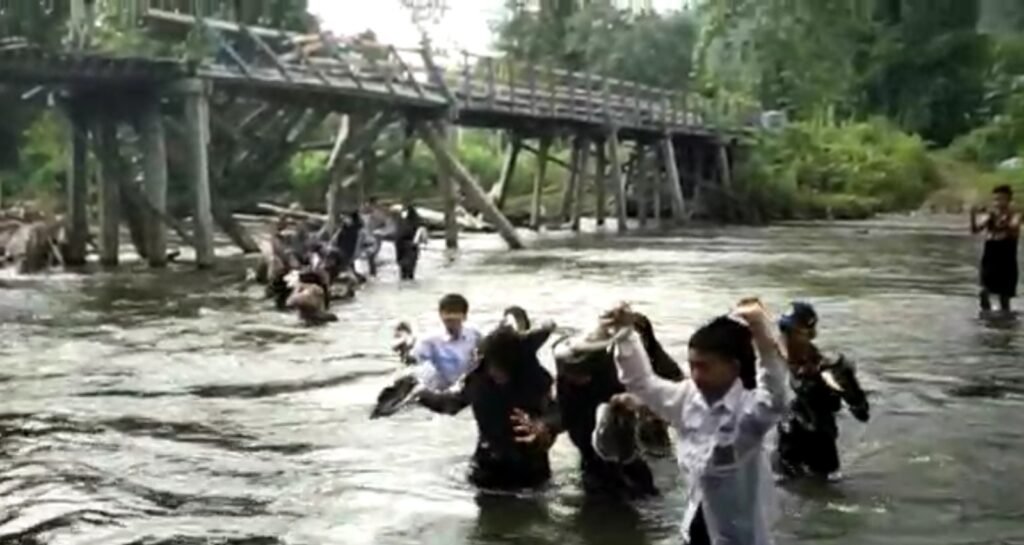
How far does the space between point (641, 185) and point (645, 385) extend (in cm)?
4605

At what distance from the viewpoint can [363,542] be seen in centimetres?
898

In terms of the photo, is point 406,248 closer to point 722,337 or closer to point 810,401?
point 810,401

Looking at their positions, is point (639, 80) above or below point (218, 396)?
above

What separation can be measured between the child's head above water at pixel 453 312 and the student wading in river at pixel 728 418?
4.95m

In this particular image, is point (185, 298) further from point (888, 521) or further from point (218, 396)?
point (888, 521)

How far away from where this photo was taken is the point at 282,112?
40781 millimetres

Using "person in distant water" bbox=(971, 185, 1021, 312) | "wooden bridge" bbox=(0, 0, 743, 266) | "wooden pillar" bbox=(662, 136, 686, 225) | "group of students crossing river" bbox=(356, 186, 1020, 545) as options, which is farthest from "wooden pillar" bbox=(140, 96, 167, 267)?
"wooden pillar" bbox=(662, 136, 686, 225)

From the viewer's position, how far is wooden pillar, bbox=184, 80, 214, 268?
29328 mm

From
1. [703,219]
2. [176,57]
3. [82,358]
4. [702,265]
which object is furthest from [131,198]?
[703,219]

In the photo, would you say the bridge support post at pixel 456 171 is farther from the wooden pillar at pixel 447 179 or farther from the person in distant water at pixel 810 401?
the person in distant water at pixel 810 401

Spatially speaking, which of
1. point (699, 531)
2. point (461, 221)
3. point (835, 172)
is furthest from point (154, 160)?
point (835, 172)

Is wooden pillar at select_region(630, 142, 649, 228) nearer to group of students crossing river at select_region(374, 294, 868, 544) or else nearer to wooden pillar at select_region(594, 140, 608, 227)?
wooden pillar at select_region(594, 140, 608, 227)

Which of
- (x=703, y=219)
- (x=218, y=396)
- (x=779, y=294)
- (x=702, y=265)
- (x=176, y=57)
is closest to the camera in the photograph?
(x=218, y=396)

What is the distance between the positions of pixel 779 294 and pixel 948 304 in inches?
100
